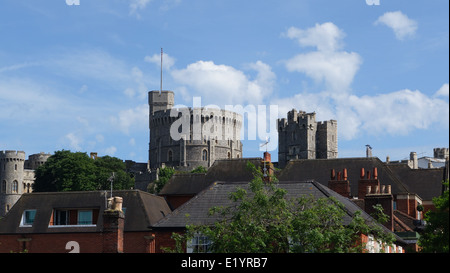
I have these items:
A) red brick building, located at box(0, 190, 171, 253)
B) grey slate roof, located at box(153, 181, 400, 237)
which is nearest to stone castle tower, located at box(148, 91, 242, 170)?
red brick building, located at box(0, 190, 171, 253)

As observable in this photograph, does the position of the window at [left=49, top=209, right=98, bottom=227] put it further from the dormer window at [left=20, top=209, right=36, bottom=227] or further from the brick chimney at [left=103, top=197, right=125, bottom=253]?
the brick chimney at [left=103, top=197, right=125, bottom=253]

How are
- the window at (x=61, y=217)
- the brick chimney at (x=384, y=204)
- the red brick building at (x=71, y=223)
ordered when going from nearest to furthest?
the brick chimney at (x=384, y=204), the red brick building at (x=71, y=223), the window at (x=61, y=217)

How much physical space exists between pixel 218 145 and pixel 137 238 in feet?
450

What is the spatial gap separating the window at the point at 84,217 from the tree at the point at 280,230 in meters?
17.5

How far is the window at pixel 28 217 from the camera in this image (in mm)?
44278

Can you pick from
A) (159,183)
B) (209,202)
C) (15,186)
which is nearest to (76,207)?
(209,202)

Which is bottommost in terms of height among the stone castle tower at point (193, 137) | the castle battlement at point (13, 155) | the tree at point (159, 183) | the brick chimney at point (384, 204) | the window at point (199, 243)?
the window at point (199, 243)

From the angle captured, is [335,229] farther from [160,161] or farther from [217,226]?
[160,161]

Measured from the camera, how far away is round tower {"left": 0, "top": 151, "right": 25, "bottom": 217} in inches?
6949

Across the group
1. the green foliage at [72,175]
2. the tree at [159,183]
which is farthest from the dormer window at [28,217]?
the green foliage at [72,175]

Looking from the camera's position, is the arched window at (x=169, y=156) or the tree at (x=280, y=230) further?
the arched window at (x=169, y=156)

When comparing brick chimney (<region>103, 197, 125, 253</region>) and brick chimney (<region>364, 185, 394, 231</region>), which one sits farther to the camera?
brick chimney (<region>364, 185, 394, 231</region>)

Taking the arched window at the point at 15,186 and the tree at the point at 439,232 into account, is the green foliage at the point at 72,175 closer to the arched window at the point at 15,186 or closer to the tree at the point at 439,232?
the arched window at the point at 15,186

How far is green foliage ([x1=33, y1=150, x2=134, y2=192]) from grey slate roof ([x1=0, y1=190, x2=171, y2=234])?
79.5m
